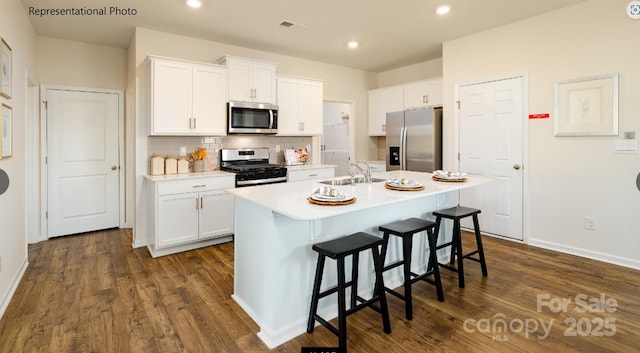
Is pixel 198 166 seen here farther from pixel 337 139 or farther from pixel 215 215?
pixel 337 139

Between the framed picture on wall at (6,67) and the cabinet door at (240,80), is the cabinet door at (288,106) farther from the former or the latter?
the framed picture on wall at (6,67)

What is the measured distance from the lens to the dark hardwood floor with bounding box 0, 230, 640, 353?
2023 mm

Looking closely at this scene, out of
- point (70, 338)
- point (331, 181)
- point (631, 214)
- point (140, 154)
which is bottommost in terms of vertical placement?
point (70, 338)

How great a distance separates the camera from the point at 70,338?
2086 mm

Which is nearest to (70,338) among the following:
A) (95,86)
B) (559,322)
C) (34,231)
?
(34,231)

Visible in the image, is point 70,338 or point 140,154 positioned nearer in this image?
point 70,338

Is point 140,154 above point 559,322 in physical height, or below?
above

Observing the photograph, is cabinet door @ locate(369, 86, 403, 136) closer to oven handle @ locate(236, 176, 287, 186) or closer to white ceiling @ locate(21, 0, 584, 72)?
white ceiling @ locate(21, 0, 584, 72)

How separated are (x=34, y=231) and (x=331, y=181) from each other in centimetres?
387

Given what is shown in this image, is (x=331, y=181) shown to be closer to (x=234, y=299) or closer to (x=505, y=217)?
(x=234, y=299)

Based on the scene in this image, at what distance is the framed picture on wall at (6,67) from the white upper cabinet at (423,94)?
4.82 meters

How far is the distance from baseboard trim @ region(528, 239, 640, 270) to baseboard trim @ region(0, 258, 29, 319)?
4.97 meters

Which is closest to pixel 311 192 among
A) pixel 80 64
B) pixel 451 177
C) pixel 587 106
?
pixel 451 177

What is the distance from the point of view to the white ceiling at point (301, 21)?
336 cm
